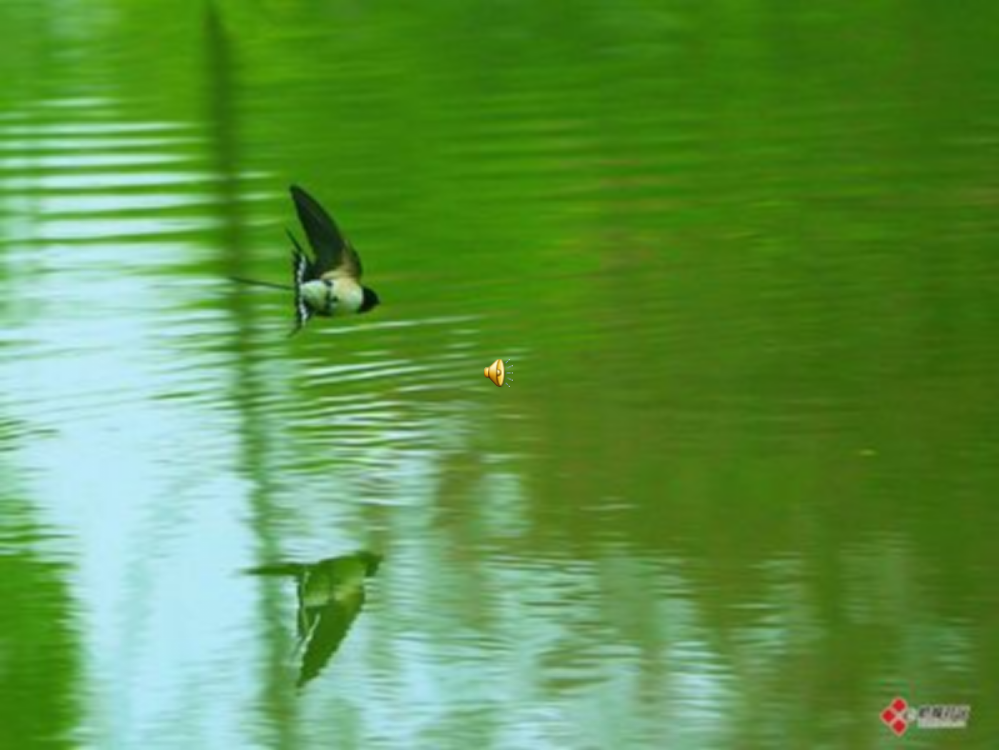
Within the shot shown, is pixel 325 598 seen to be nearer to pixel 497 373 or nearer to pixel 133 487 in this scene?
pixel 133 487

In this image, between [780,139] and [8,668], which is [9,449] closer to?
[8,668]

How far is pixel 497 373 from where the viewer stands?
8.13 m

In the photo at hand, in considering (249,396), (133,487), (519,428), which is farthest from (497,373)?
(133,487)

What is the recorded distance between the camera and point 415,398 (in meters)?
7.99

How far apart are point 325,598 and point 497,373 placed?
1.67 meters

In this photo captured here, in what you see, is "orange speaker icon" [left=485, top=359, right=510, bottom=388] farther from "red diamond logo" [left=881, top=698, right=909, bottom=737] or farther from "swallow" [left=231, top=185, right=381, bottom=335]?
"red diamond logo" [left=881, top=698, right=909, bottom=737]

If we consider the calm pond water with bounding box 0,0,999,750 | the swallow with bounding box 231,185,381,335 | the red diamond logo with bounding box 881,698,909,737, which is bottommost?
the red diamond logo with bounding box 881,698,909,737

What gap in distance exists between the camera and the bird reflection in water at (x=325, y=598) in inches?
249

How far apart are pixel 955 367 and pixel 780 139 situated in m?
3.93

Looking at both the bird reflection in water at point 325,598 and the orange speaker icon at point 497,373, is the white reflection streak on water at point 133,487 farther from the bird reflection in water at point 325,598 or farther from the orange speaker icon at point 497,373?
the orange speaker icon at point 497,373

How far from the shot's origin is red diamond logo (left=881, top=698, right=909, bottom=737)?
558cm

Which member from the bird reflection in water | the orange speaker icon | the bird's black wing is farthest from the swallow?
the bird reflection in water

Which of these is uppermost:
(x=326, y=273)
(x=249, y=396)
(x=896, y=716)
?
(x=326, y=273)

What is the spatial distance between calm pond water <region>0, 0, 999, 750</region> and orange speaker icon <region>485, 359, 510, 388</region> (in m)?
0.05
